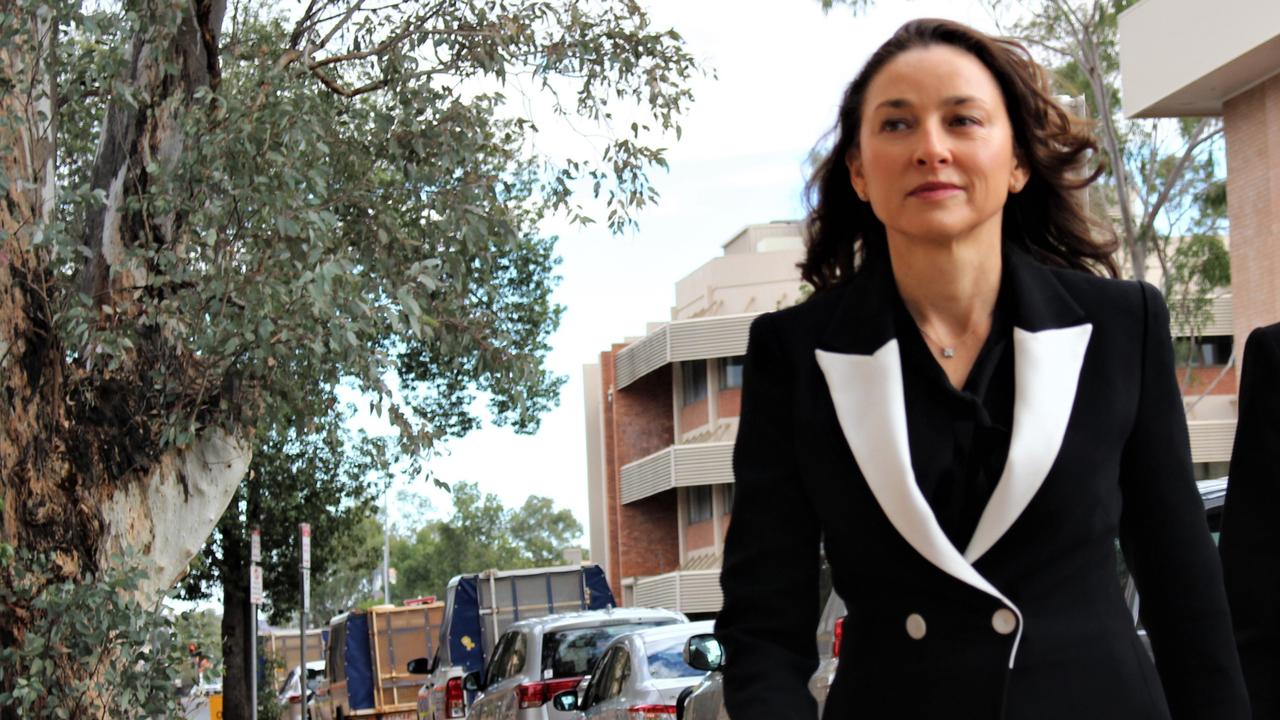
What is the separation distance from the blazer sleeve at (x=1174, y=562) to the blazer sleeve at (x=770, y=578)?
0.44 m

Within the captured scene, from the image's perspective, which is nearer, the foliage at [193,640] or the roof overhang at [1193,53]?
the foliage at [193,640]

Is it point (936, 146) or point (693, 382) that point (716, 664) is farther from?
point (693, 382)

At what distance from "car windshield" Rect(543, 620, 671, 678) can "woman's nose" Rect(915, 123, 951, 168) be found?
14.8m

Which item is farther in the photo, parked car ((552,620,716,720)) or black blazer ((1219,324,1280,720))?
parked car ((552,620,716,720))

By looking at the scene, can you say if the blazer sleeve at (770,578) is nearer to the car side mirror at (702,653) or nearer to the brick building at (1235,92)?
the car side mirror at (702,653)

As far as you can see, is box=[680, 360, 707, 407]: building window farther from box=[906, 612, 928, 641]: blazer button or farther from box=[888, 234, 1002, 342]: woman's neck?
box=[906, 612, 928, 641]: blazer button

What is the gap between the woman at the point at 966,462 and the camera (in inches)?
97.6

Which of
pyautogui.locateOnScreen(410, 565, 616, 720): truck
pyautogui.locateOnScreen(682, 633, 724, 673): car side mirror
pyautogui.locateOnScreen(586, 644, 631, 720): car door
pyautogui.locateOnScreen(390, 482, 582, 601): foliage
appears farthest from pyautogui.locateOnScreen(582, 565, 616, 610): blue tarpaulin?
pyautogui.locateOnScreen(390, 482, 582, 601): foliage

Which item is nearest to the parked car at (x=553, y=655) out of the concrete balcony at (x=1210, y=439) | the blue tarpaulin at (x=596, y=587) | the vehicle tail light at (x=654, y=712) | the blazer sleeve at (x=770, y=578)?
the vehicle tail light at (x=654, y=712)

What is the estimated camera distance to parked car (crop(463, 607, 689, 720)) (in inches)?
672

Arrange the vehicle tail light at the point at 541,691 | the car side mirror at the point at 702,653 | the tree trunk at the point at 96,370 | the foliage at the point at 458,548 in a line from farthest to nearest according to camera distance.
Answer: the foliage at the point at 458,548, the vehicle tail light at the point at 541,691, the tree trunk at the point at 96,370, the car side mirror at the point at 702,653

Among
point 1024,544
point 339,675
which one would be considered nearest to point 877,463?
point 1024,544

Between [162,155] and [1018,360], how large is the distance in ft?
39.2

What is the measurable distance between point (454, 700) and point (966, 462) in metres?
21.4
